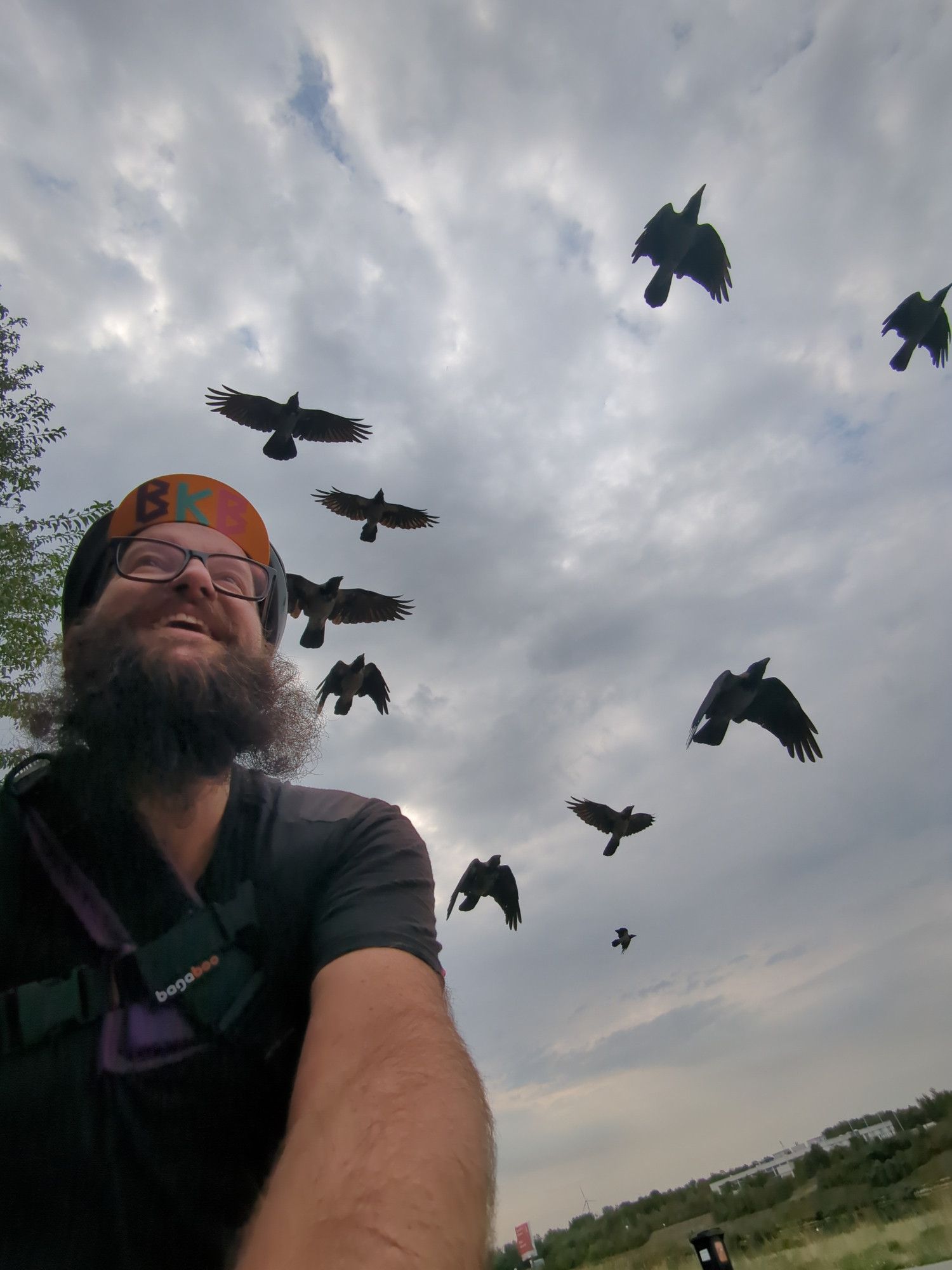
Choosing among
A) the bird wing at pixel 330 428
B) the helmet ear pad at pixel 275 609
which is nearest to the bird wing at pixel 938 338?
the bird wing at pixel 330 428

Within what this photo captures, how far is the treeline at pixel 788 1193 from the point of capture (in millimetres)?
17000

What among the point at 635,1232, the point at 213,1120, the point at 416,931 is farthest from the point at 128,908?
the point at 635,1232

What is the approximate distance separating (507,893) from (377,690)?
3.86m

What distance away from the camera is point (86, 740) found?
1.98 m

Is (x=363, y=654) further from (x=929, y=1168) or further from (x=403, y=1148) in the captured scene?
(x=929, y=1168)

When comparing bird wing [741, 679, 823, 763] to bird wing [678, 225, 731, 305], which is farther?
bird wing [678, 225, 731, 305]

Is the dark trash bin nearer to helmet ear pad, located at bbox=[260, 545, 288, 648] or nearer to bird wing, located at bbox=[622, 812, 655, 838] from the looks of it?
bird wing, located at bbox=[622, 812, 655, 838]

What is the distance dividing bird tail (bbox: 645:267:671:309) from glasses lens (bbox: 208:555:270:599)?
9436mm

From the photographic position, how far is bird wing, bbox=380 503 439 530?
477 inches

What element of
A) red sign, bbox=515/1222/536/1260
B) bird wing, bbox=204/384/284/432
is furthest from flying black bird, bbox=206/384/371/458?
red sign, bbox=515/1222/536/1260

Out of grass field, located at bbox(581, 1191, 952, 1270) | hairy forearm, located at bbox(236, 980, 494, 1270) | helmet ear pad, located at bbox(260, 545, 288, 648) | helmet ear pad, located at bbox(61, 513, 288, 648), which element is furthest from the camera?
grass field, located at bbox(581, 1191, 952, 1270)

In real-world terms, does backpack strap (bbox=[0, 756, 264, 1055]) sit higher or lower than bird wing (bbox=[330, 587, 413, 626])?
lower

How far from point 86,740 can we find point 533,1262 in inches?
844

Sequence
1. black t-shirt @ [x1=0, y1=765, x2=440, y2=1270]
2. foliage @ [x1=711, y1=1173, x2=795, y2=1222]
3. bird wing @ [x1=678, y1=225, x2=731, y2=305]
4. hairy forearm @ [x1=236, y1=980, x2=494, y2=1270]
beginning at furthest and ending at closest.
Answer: foliage @ [x1=711, y1=1173, x2=795, y2=1222] → bird wing @ [x1=678, y1=225, x2=731, y2=305] → black t-shirt @ [x1=0, y1=765, x2=440, y2=1270] → hairy forearm @ [x1=236, y1=980, x2=494, y2=1270]
